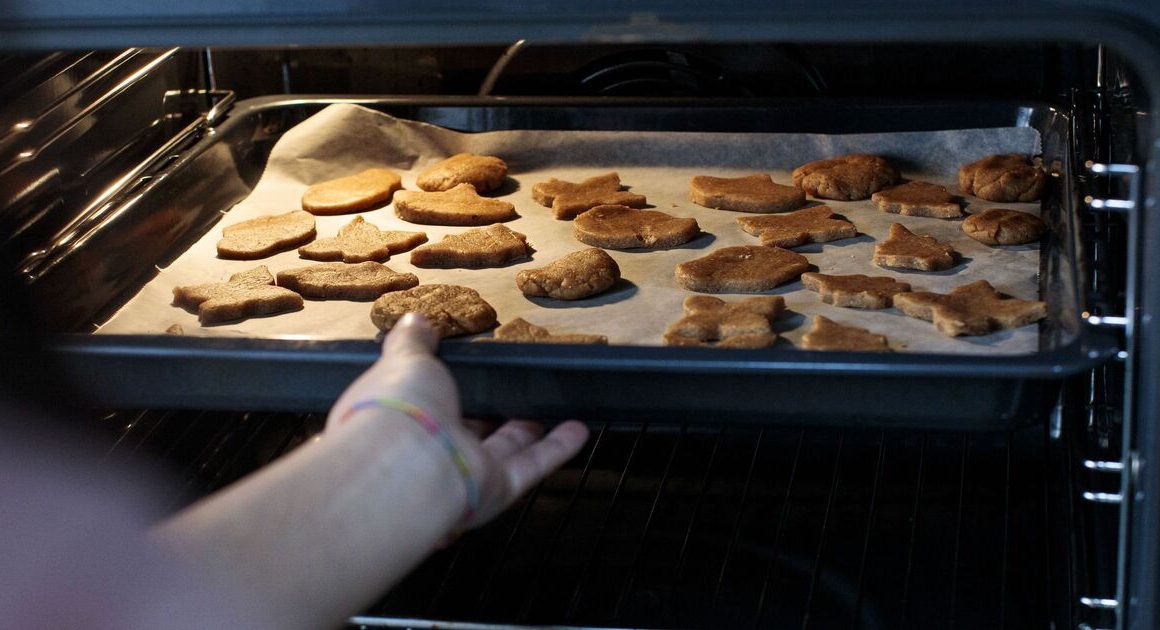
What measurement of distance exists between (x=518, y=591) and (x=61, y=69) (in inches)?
37.1

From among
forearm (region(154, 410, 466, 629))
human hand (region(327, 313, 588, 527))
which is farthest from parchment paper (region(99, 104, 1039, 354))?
forearm (region(154, 410, 466, 629))

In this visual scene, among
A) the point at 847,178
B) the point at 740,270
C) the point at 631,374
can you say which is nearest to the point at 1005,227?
the point at 847,178

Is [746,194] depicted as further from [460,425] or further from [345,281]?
[460,425]

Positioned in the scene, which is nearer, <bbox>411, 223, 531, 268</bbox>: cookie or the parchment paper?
the parchment paper

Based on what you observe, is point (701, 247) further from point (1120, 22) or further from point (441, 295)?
point (1120, 22)

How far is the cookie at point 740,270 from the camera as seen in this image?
4.87 feet

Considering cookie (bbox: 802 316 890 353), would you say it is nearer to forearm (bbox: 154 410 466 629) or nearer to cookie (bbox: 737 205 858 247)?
cookie (bbox: 737 205 858 247)

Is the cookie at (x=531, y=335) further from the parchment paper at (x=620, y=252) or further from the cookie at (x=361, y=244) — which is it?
the cookie at (x=361, y=244)

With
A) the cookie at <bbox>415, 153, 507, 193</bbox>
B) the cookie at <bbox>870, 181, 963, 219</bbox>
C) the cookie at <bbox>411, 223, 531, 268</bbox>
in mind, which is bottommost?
the cookie at <bbox>411, 223, 531, 268</bbox>

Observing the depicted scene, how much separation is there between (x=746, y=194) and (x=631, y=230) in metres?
0.20

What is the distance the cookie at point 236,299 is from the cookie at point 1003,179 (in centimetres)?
97

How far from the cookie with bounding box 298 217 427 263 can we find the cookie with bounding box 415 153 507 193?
0.15m

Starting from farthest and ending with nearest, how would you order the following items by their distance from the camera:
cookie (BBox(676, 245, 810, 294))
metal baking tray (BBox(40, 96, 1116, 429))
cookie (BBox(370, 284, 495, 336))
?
cookie (BBox(676, 245, 810, 294)) < cookie (BBox(370, 284, 495, 336)) < metal baking tray (BBox(40, 96, 1116, 429))

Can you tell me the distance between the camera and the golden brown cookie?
141 centimetres
